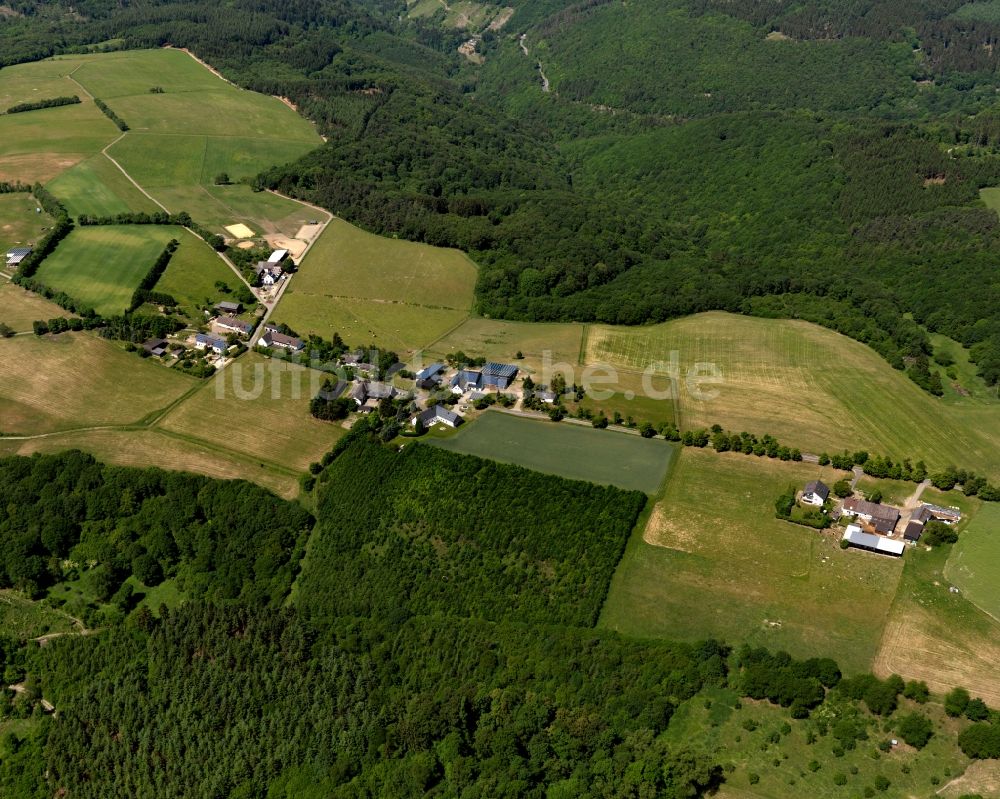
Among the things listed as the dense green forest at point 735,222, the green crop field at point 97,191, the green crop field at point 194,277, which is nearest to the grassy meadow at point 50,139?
the green crop field at point 97,191

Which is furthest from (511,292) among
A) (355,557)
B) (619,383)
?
(355,557)

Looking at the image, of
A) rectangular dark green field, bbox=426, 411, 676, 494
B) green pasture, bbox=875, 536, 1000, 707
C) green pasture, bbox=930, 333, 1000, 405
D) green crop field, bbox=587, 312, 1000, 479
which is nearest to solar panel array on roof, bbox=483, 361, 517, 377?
rectangular dark green field, bbox=426, 411, 676, 494

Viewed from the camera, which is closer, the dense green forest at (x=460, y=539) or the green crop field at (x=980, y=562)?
the green crop field at (x=980, y=562)

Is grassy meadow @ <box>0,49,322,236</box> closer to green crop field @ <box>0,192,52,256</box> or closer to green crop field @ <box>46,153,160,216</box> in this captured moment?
green crop field @ <box>46,153,160,216</box>

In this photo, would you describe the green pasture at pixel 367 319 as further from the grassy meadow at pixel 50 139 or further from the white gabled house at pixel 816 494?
the grassy meadow at pixel 50 139

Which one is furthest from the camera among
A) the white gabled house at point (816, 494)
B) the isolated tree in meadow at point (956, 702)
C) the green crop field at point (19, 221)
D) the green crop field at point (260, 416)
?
the green crop field at point (19, 221)
